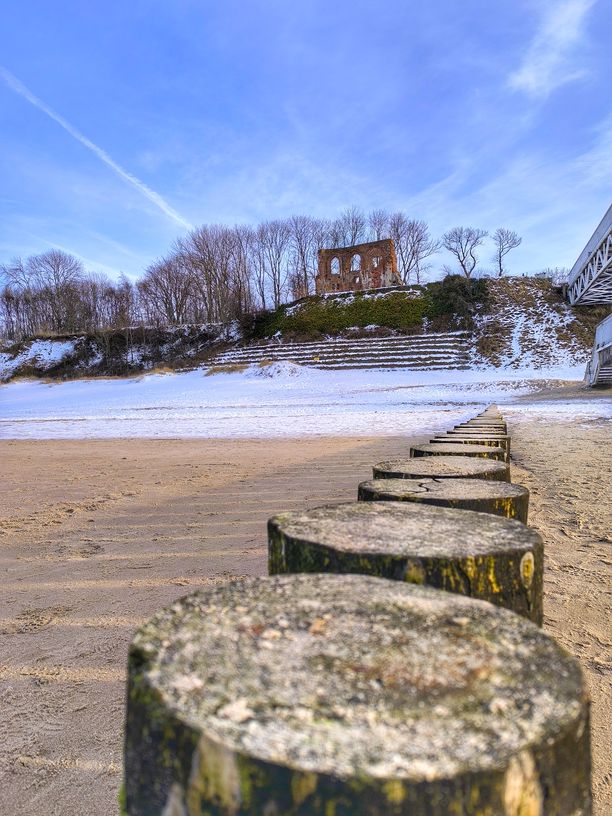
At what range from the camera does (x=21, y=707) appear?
6.53 ft

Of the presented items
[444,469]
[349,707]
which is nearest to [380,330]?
[444,469]

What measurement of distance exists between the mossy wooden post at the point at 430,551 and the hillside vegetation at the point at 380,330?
31.3 metres

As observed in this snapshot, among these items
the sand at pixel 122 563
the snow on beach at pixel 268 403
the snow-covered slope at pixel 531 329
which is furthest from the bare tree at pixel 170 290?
the sand at pixel 122 563

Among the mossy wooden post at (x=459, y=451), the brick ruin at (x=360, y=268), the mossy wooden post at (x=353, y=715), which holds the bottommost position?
the mossy wooden post at (x=459, y=451)

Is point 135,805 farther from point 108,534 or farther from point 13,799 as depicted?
point 108,534

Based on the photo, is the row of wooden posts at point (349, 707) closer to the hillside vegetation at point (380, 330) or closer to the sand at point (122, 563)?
the sand at point (122, 563)

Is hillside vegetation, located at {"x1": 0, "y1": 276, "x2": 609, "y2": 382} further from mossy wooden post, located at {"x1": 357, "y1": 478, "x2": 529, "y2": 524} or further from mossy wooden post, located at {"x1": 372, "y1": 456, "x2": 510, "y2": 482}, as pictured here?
mossy wooden post, located at {"x1": 357, "y1": 478, "x2": 529, "y2": 524}

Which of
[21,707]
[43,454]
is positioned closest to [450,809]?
[21,707]

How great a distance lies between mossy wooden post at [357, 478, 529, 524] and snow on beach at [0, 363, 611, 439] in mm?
8597

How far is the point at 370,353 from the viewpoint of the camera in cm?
3444

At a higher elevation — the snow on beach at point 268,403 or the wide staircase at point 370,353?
the wide staircase at point 370,353

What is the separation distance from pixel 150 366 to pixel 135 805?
151 feet

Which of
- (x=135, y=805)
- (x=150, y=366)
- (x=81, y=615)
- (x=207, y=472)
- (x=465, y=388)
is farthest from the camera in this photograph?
(x=150, y=366)

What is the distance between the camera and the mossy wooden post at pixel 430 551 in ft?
4.02
